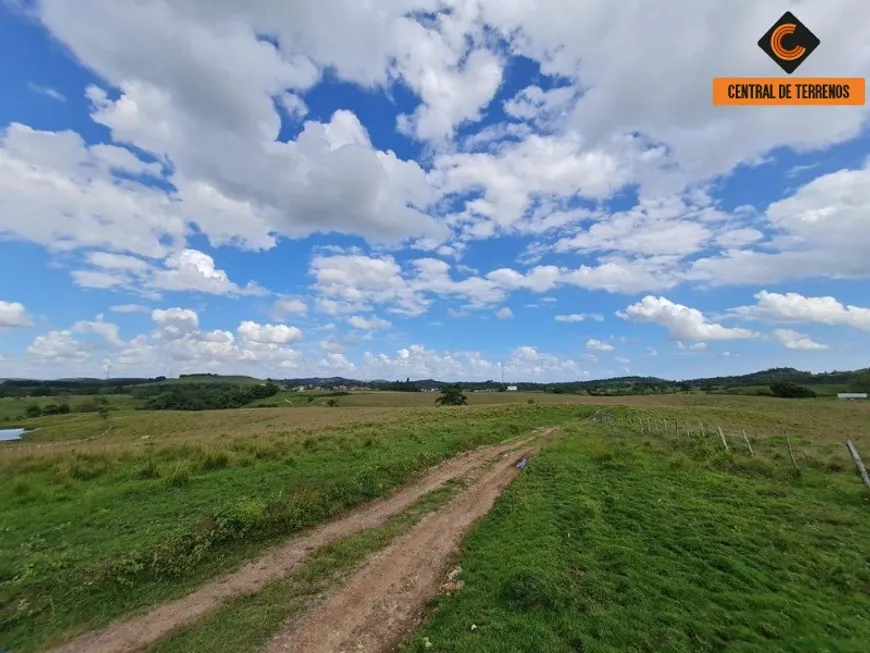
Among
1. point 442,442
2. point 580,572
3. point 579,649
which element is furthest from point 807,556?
point 442,442

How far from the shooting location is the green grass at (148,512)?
27.5 ft

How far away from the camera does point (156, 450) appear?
21.4 m

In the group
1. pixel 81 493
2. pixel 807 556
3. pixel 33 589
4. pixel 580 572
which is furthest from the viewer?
pixel 81 493

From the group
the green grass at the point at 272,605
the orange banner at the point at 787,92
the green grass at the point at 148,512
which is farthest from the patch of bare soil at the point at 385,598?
the orange banner at the point at 787,92

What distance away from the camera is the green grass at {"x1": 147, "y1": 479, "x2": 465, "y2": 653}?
693cm

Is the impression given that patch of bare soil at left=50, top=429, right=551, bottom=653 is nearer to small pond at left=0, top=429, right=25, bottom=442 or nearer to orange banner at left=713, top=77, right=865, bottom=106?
orange banner at left=713, top=77, right=865, bottom=106

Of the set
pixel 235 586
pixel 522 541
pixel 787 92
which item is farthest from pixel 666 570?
pixel 787 92

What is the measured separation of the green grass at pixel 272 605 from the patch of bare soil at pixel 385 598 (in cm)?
31

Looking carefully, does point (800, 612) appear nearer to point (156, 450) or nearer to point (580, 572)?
point (580, 572)

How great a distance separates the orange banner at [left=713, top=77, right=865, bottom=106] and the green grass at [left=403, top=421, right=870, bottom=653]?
13894 mm

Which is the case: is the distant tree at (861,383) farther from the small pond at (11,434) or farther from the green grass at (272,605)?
the small pond at (11,434)

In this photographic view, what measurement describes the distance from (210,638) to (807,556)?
1209cm

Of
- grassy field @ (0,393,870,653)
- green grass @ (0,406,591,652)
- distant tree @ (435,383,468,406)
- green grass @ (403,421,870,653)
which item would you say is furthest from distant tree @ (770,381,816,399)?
green grass @ (0,406,591,652)

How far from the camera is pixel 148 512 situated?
499 inches
